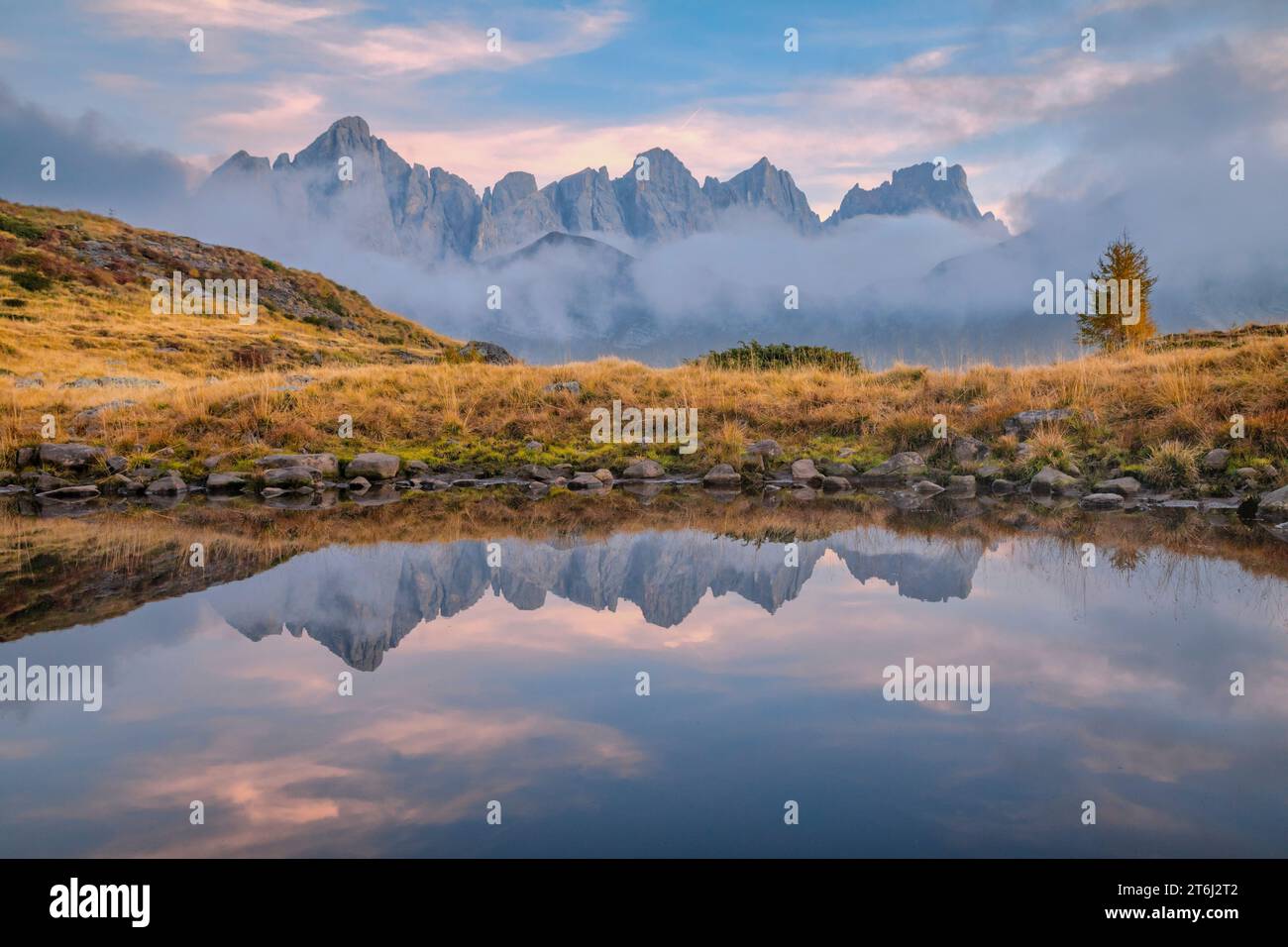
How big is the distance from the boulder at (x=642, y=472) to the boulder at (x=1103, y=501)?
8286 mm

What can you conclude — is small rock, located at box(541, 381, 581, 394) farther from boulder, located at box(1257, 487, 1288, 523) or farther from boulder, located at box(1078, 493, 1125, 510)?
boulder, located at box(1257, 487, 1288, 523)

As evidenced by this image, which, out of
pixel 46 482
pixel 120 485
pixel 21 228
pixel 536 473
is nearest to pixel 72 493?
pixel 120 485

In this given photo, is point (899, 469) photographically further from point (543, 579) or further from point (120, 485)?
point (120, 485)

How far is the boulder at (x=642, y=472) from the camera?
1948 centimetres

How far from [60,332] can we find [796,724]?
56594mm

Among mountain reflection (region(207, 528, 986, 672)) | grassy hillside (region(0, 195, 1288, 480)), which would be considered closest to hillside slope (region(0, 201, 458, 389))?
grassy hillside (region(0, 195, 1288, 480))

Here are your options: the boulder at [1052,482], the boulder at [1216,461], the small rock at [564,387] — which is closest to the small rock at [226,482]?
the small rock at [564,387]

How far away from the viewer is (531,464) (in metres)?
20.2

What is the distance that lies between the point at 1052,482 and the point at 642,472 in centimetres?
801

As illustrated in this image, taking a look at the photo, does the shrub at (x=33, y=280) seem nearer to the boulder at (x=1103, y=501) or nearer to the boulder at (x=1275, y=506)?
the boulder at (x=1103, y=501)

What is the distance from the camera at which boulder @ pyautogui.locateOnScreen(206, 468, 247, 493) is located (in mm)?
18914

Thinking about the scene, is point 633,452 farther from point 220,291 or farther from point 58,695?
point 220,291
